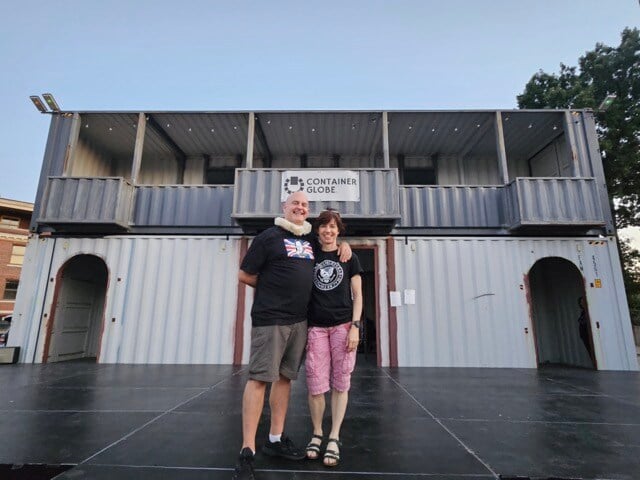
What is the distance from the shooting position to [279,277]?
2348 millimetres

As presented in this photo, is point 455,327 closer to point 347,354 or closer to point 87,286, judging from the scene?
point 347,354

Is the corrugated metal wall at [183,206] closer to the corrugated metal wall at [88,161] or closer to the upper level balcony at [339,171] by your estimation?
the upper level balcony at [339,171]

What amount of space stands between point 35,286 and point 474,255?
10310 millimetres

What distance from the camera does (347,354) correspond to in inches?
94.7

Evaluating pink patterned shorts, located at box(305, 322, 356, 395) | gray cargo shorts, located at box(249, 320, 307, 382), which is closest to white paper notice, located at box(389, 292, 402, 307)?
pink patterned shorts, located at box(305, 322, 356, 395)

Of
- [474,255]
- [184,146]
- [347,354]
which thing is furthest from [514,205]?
[184,146]

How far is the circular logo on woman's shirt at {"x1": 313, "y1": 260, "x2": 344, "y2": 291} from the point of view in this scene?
8.15 feet

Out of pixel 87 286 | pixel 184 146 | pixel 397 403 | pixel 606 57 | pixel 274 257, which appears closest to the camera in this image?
pixel 274 257

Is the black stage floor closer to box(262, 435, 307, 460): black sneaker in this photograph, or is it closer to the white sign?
box(262, 435, 307, 460): black sneaker

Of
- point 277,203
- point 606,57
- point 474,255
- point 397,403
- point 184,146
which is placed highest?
point 606,57

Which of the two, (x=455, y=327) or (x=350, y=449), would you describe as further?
(x=455, y=327)

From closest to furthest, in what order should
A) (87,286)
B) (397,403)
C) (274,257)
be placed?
(274,257)
(397,403)
(87,286)

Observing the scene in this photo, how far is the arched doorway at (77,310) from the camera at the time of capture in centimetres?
787

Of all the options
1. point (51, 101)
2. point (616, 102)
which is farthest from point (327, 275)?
point (616, 102)
